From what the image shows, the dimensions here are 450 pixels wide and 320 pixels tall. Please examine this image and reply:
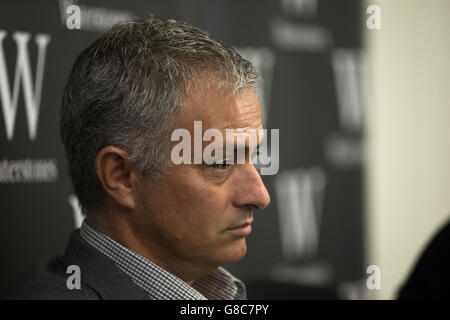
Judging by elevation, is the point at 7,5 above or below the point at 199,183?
above

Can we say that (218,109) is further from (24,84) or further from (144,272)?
(24,84)

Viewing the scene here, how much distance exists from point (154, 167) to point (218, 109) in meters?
0.16

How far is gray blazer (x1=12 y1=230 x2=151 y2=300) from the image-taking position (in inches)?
44.3

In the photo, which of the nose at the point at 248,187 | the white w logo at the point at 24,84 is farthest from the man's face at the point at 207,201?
the white w logo at the point at 24,84

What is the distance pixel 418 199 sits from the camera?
310 cm

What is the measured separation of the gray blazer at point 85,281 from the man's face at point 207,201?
0.33ft

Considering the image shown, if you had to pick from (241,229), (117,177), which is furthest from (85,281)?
(241,229)

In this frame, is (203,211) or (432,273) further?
(432,273)

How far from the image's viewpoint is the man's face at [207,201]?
1.17m

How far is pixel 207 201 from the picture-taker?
1171 millimetres

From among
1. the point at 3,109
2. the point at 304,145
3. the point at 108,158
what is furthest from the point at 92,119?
the point at 304,145

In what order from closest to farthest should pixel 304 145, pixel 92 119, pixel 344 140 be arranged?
pixel 92 119
pixel 304 145
pixel 344 140
